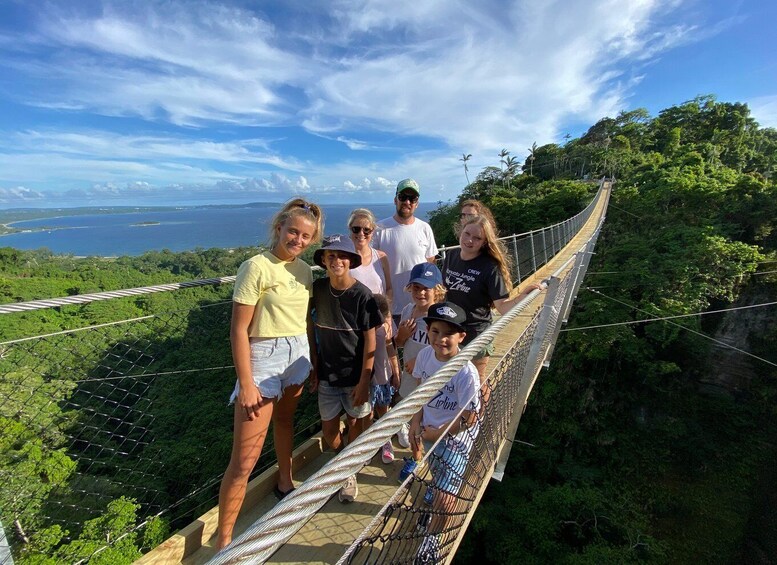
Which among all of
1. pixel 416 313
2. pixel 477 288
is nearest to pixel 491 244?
pixel 477 288

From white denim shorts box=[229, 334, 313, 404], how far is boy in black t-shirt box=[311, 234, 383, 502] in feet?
0.47

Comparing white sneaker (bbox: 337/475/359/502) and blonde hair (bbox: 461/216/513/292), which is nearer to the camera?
white sneaker (bbox: 337/475/359/502)

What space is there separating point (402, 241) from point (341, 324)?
0.75 meters

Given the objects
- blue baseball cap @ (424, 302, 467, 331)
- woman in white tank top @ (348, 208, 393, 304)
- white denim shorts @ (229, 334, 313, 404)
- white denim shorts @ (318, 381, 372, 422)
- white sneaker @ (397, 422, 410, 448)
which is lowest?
white sneaker @ (397, 422, 410, 448)

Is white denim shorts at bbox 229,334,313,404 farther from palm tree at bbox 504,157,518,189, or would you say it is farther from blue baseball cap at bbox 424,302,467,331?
palm tree at bbox 504,157,518,189

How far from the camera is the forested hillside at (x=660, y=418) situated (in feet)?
23.0

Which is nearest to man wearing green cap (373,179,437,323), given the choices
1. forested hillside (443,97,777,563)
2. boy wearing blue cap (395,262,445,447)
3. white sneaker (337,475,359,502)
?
boy wearing blue cap (395,262,445,447)

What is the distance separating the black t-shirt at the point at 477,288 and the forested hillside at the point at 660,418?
5987 millimetres

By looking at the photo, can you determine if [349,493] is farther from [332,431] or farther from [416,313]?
[416,313]

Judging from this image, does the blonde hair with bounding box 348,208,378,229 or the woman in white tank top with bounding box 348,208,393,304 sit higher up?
the blonde hair with bounding box 348,208,378,229

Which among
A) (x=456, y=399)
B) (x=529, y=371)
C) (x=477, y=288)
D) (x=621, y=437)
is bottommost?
(x=621, y=437)

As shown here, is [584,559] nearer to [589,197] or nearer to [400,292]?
[400,292]

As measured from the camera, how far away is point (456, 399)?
58.7 inches

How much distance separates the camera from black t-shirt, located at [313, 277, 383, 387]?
1.57 meters
